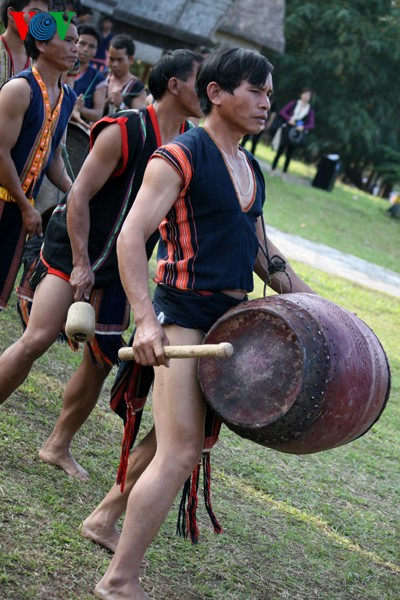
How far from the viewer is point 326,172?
2216 cm

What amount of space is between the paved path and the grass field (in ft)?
19.8

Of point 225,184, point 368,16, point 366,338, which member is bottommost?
point 368,16

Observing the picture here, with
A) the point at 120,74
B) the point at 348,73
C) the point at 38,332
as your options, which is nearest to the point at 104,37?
the point at 120,74

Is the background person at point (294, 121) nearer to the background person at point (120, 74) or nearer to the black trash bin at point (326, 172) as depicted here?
the black trash bin at point (326, 172)

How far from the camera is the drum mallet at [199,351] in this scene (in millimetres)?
2826

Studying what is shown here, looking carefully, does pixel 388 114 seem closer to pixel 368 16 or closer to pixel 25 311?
pixel 368 16

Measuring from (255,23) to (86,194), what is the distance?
2452cm

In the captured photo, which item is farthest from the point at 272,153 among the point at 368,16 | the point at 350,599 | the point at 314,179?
the point at 350,599

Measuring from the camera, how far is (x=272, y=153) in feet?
85.7

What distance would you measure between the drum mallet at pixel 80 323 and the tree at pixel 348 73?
30788 mm

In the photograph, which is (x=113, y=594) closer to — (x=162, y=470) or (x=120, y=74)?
(x=162, y=470)

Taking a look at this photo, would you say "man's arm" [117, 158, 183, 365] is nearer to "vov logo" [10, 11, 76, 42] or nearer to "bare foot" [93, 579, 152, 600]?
"bare foot" [93, 579, 152, 600]

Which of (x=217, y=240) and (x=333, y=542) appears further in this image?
(x=333, y=542)

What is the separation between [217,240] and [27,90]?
1490 mm
